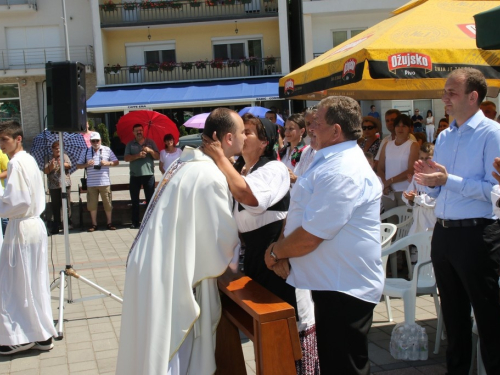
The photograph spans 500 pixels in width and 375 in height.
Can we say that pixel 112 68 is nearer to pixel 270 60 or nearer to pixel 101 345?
pixel 270 60

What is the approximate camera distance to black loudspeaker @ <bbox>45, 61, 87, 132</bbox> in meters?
6.12

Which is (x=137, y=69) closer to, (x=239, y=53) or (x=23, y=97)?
(x=239, y=53)

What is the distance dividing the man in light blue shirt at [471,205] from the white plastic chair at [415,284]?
2.84ft

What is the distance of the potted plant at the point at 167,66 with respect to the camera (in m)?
26.8

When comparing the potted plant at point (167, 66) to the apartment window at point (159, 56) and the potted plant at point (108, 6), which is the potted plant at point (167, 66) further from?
the potted plant at point (108, 6)

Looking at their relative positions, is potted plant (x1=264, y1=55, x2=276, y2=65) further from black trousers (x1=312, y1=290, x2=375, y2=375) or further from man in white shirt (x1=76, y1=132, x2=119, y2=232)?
black trousers (x1=312, y1=290, x2=375, y2=375)

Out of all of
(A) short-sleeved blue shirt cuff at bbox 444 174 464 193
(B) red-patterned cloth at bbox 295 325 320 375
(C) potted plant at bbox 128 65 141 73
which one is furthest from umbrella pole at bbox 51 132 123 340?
(C) potted plant at bbox 128 65 141 73

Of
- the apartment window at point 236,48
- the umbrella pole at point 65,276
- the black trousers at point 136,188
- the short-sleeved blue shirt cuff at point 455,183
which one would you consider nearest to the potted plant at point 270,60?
the apartment window at point 236,48

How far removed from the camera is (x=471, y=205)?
3592mm

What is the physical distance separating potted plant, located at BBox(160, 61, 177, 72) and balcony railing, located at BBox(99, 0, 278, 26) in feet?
6.48

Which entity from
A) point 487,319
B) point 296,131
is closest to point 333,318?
point 487,319

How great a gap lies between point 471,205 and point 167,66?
2452cm

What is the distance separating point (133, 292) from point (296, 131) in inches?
160

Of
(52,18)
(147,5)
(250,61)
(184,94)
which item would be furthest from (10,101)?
(250,61)
